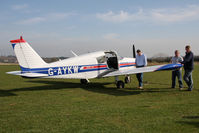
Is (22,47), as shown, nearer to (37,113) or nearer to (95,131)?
(37,113)

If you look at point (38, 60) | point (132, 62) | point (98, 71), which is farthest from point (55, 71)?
point (132, 62)

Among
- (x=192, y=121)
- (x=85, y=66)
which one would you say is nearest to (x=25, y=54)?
(x=85, y=66)

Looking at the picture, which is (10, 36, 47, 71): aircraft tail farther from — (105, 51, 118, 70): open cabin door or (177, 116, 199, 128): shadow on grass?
(177, 116, 199, 128): shadow on grass

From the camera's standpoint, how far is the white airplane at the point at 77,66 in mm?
8570

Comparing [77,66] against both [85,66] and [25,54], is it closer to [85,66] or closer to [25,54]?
[85,66]

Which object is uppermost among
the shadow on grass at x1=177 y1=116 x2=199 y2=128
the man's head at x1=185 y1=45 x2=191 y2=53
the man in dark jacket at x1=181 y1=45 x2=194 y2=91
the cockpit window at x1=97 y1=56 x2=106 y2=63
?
the man's head at x1=185 y1=45 x2=191 y2=53

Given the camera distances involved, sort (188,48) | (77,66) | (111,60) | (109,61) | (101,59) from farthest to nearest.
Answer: (109,61) → (111,60) → (101,59) → (77,66) → (188,48)

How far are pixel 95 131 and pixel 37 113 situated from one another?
7.24 feet

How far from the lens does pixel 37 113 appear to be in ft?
17.5

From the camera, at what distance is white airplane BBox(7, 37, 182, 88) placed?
8570 mm

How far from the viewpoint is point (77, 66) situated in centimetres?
→ 1015

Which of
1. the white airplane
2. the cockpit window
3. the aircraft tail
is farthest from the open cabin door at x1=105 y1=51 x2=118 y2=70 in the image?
the aircraft tail

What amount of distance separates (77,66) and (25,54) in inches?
106

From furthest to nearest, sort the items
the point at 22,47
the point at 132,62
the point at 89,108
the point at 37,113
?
the point at 132,62 < the point at 22,47 < the point at 89,108 < the point at 37,113
